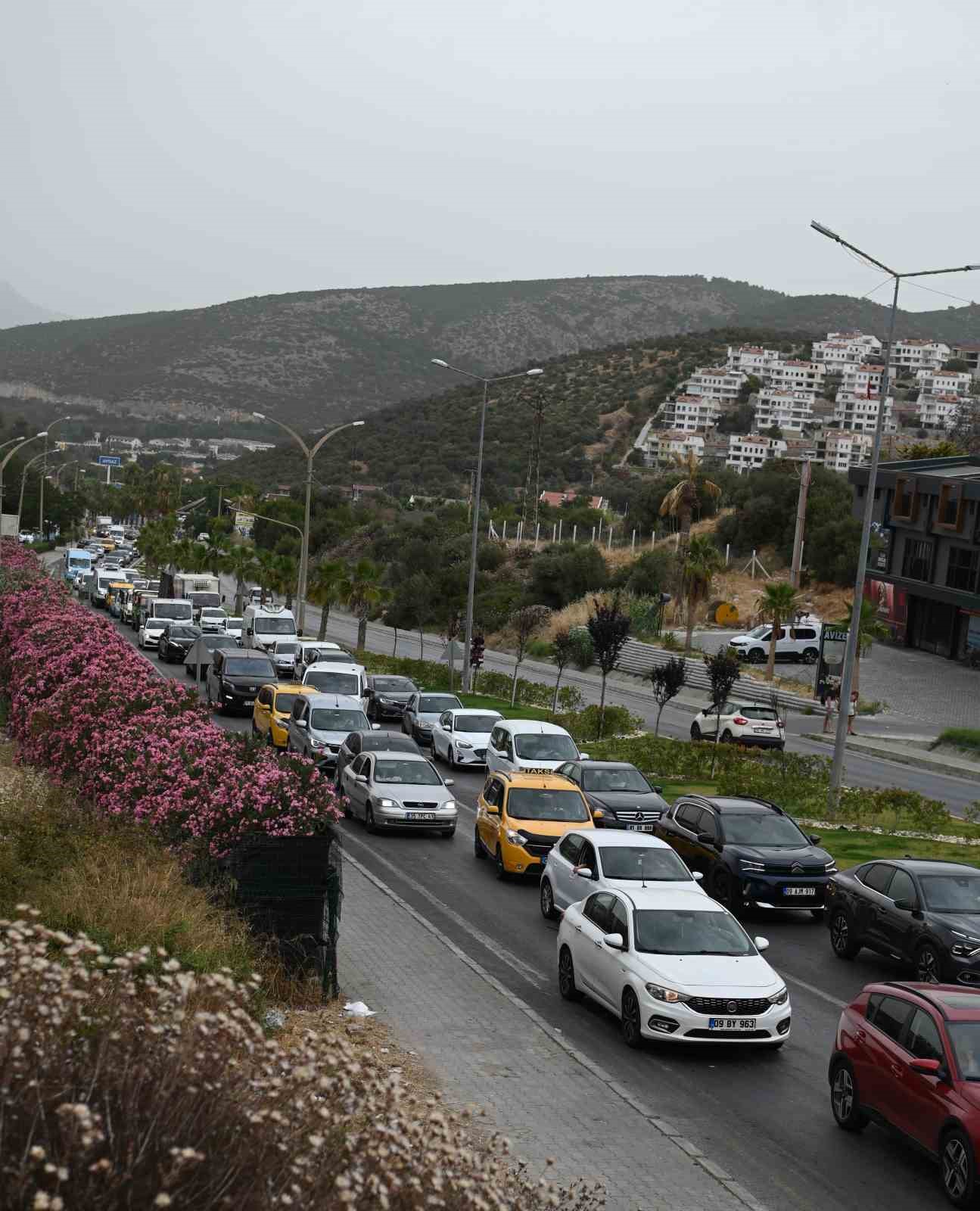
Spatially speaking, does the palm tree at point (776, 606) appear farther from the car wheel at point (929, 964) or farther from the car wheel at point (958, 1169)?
the car wheel at point (958, 1169)

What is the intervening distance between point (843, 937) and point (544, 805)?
558 cm

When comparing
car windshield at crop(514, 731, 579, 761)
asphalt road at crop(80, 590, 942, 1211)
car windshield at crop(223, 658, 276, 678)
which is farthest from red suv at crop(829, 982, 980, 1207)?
car windshield at crop(223, 658, 276, 678)

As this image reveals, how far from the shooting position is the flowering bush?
42.4 ft

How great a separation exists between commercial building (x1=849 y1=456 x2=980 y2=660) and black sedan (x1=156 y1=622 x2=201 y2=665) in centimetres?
2637

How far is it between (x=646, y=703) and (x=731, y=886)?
32700 millimetres

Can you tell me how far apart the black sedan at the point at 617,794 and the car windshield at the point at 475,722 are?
24.4 ft

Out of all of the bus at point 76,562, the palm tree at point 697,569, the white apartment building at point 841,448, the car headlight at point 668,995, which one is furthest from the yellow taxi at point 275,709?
the white apartment building at point 841,448

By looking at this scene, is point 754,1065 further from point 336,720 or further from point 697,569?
point 697,569

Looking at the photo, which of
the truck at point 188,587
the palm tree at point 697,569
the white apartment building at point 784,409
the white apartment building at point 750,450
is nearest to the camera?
the palm tree at point 697,569

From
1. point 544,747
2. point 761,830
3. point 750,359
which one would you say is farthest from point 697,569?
point 750,359

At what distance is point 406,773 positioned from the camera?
2445cm

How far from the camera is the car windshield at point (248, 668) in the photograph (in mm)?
38938

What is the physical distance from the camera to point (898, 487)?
64812 mm

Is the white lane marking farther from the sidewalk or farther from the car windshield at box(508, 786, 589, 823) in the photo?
the car windshield at box(508, 786, 589, 823)
